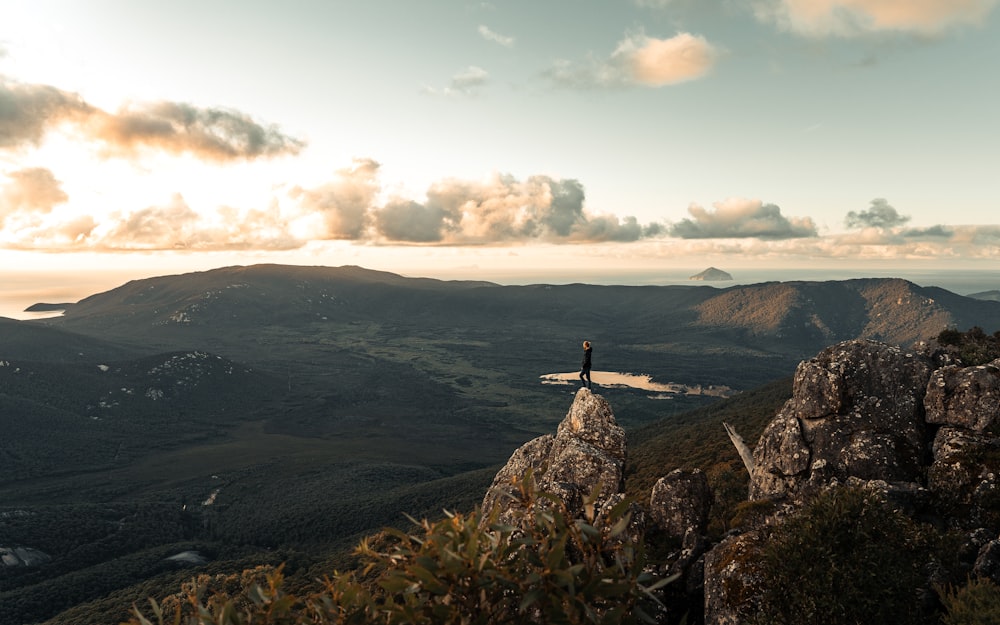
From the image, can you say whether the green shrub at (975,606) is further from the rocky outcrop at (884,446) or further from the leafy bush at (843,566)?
the rocky outcrop at (884,446)

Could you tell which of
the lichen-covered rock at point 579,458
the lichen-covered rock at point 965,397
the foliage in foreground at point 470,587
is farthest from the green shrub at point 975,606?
the lichen-covered rock at point 965,397

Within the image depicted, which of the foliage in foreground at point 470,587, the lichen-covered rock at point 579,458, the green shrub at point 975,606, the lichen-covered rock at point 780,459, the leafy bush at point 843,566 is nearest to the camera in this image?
the foliage in foreground at point 470,587

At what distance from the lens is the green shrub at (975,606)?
12422 mm

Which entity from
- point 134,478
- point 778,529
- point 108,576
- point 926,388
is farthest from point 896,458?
point 134,478

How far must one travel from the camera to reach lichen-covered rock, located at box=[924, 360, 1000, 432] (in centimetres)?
2500

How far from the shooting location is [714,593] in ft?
55.6

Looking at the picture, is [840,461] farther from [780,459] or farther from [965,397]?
[965,397]

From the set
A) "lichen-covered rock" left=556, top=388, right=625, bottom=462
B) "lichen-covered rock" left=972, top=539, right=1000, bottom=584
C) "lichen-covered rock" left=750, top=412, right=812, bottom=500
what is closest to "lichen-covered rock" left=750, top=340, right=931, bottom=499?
"lichen-covered rock" left=750, top=412, right=812, bottom=500

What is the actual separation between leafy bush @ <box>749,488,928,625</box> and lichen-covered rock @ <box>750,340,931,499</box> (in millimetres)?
11096

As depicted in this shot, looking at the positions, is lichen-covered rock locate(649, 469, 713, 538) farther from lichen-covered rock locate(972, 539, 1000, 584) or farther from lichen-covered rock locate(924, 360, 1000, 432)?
lichen-covered rock locate(924, 360, 1000, 432)

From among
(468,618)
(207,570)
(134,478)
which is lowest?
(134,478)

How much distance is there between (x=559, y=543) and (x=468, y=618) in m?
1.63

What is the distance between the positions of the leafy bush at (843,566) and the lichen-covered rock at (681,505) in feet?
23.4

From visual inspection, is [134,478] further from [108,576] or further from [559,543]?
[559,543]
